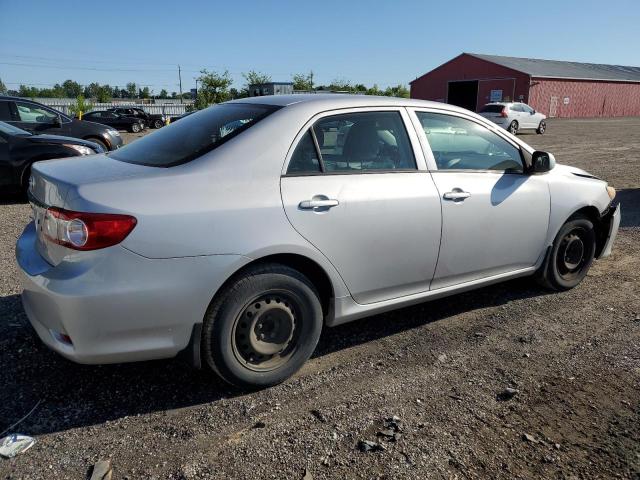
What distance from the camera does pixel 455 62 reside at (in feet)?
152

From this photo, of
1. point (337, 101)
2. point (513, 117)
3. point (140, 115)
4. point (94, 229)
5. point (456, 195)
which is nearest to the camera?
point (94, 229)

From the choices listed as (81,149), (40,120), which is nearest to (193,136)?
(81,149)

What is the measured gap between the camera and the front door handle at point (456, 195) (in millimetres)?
3576

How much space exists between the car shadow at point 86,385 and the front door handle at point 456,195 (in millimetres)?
1057

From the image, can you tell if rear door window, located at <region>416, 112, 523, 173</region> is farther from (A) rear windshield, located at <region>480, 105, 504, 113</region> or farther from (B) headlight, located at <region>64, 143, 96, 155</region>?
(A) rear windshield, located at <region>480, 105, 504, 113</region>

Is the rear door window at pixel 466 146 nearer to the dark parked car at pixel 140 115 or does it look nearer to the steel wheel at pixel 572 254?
the steel wheel at pixel 572 254

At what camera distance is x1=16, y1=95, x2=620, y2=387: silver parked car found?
2.56 meters

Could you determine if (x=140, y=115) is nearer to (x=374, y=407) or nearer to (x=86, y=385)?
(x=86, y=385)

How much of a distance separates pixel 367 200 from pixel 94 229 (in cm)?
154

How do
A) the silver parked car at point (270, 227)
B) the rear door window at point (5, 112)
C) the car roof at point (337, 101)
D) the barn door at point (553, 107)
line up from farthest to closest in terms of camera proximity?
the barn door at point (553, 107) < the rear door window at point (5, 112) < the car roof at point (337, 101) < the silver parked car at point (270, 227)

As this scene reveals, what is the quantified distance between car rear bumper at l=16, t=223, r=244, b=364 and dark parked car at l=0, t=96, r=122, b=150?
9.87 metres

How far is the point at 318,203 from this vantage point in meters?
3.02

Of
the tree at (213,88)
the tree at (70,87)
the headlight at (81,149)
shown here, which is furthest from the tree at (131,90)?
the headlight at (81,149)

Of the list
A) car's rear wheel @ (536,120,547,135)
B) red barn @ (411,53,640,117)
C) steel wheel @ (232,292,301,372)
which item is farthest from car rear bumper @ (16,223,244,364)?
red barn @ (411,53,640,117)
